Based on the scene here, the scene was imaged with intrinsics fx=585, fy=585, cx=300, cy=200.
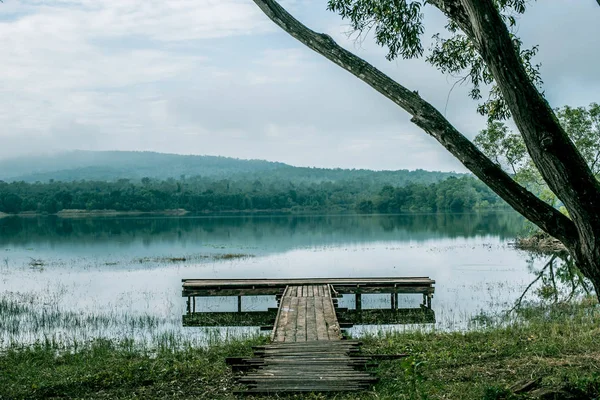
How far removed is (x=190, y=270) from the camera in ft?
81.6

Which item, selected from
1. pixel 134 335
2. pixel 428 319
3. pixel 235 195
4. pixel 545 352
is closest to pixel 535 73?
pixel 545 352

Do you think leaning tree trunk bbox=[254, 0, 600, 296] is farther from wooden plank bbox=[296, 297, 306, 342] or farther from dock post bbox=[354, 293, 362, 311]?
dock post bbox=[354, 293, 362, 311]

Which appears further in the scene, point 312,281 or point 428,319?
point 312,281

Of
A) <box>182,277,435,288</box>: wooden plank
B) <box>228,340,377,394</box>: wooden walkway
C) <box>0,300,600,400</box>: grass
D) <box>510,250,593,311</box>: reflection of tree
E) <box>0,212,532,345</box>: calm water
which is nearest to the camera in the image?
<box>0,300,600,400</box>: grass

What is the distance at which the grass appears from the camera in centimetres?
637


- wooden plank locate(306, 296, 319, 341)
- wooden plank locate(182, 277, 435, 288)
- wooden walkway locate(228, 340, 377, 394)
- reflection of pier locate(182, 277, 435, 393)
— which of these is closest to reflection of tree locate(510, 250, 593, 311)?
wooden plank locate(182, 277, 435, 288)

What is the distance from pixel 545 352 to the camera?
8.25 metres

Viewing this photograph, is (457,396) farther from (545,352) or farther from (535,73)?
(535,73)

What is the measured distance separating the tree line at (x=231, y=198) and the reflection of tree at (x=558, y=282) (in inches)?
2627

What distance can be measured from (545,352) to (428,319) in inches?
261

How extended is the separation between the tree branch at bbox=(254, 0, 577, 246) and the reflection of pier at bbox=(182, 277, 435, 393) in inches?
125

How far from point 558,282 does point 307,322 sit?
502 inches

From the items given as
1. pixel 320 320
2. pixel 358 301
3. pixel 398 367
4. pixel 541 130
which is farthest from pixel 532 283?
pixel 541 130

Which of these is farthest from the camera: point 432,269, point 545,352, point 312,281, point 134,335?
point 432,269
